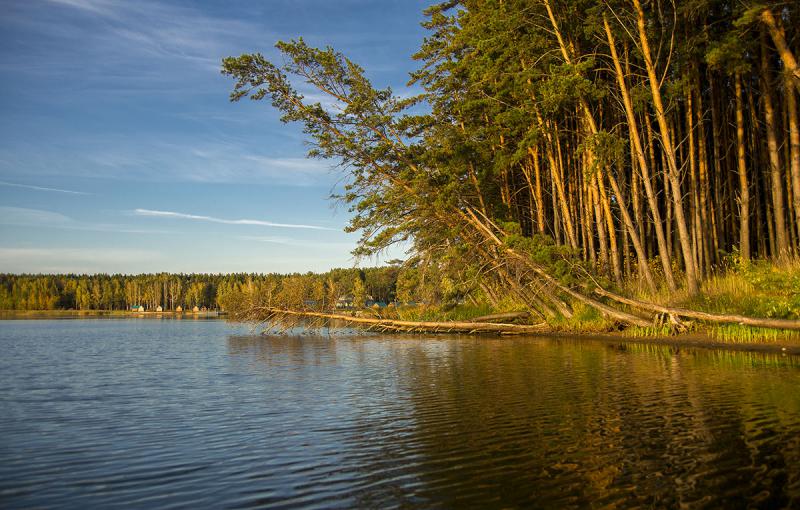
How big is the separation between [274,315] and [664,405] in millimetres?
24827

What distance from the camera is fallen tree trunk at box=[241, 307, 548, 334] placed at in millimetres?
26281

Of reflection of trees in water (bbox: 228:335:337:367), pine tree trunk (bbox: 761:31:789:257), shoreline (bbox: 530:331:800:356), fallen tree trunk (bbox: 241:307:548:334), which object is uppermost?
pine tree trunk (bbox: 761:31:789:257)

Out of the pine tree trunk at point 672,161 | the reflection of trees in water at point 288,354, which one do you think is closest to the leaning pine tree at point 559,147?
the pine tree trunk at point 672,161

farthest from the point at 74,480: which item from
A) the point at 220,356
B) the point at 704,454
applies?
the point at 220,356

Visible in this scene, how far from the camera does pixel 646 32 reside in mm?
19359

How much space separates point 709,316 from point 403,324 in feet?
50.7

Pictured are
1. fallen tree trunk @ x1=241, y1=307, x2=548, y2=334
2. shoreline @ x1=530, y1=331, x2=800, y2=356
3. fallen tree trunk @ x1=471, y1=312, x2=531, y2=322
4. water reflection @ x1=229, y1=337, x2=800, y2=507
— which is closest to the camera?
water reflection @ x1=229, y1=337, x2=800, y2=507

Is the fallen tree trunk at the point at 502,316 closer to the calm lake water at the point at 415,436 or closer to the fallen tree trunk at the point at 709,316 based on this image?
the fallen tree trunk at the point at 709,316

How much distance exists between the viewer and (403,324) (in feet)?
96.5

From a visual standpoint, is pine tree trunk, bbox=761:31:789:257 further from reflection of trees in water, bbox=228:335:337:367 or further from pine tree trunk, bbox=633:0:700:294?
reflection of trees in water, bbox=228:335:337:367

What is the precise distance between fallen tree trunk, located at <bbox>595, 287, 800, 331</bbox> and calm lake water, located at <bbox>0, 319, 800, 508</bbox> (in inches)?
65.5

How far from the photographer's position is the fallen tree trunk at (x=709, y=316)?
1489 cm

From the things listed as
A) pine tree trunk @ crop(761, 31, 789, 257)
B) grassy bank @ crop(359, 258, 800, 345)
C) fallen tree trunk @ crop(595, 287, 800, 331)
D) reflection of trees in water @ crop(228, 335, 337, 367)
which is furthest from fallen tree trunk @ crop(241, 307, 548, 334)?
pine tree trunk @ crop(761, 31, 789, 257)

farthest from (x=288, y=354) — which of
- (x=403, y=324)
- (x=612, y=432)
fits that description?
(x=612, y=432)
